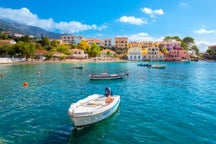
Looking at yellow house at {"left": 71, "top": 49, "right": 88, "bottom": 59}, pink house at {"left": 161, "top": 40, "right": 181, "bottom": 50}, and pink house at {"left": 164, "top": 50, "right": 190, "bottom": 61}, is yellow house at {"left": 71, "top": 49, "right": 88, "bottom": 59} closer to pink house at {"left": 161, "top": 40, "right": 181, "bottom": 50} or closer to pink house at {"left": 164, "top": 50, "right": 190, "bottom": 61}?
pink house at {"left": 164, "top": 50, "right": 190, "bottom": 61}

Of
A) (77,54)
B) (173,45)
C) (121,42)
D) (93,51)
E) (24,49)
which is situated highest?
(121,42)

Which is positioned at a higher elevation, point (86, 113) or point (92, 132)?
point (86, 113)

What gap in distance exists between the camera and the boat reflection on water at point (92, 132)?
1295cm

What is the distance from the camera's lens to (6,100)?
77.2 feet

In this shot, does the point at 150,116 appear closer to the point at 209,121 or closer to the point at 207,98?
the point at 209,121

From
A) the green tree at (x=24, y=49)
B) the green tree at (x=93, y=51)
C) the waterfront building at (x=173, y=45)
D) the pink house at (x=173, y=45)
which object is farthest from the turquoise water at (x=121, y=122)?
the pink house at (x=173, y=45)

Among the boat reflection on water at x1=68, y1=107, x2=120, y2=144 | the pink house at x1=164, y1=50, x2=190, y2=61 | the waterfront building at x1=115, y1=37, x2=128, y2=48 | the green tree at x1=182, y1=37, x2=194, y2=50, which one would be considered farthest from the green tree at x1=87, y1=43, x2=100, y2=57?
the boat reflection on water at x1=68, y1=107, x2=120, y2=144

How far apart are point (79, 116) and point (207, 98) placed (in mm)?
19434

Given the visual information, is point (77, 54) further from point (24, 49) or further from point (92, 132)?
point (92, 132)

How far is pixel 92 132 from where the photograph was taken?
1400 centimetres

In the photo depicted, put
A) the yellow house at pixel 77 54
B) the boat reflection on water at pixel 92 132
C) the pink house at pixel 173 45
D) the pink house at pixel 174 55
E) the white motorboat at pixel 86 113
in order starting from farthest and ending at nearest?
the pink house at pixel 173 45 < the pink house at pixel 174 55 < the yellow house at pixel 77 54 < the white motorboat at pixel 86 113 < the boat reflection on water at pixel 92 132

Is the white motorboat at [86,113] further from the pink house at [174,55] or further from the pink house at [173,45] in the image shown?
the pink house at [173,45]

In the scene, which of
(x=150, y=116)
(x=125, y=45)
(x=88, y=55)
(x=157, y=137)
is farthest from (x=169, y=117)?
(x=125, y=45)

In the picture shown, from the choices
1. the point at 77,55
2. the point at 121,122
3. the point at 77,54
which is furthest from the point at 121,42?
the point at 121,122
